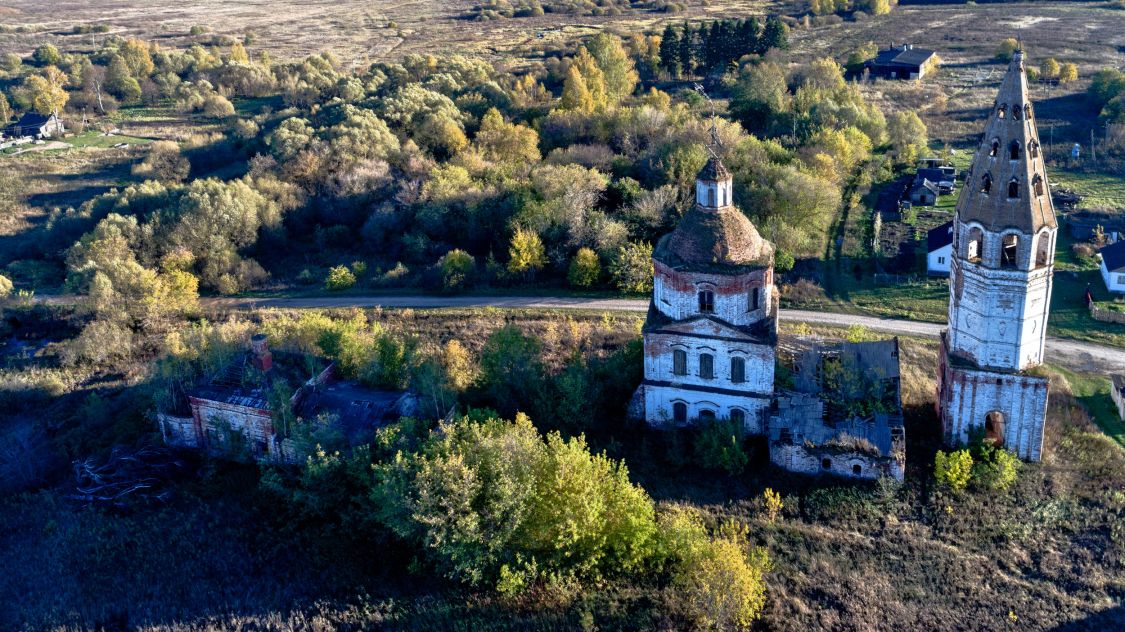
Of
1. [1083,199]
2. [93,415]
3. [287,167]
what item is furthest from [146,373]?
[1083,199]

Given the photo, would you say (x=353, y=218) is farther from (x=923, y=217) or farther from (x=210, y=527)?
(x=923, y=217)

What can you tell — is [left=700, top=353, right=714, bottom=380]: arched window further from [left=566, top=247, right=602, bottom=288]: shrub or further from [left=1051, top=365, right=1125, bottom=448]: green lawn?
[left=566, top=247, right=602, bottom=288]: shrub

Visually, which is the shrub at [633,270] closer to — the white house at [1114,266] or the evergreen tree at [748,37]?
the white house at [1114,266]

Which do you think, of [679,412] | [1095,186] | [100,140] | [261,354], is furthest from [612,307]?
[100,140]

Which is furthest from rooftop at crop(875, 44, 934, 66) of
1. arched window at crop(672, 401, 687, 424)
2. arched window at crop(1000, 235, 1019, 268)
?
arched window at crop(672, 401, 687, 424)

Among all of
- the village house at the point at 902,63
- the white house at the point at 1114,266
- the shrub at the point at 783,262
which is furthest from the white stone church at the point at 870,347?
the village house at the point at 902,63

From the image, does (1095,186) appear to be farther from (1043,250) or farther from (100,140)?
(100,140)
